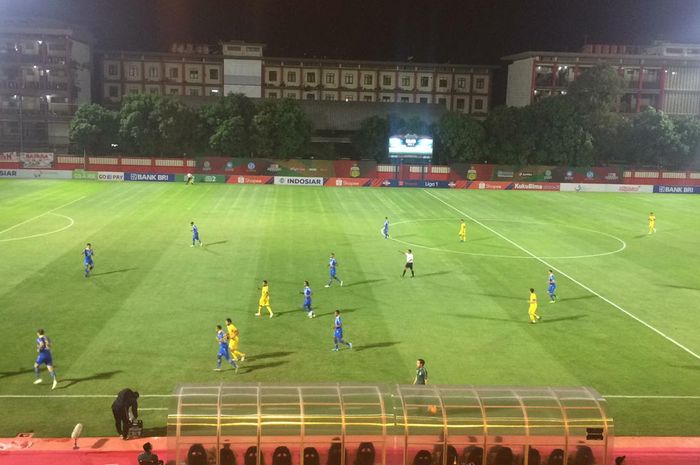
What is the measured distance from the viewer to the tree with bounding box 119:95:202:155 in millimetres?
85250

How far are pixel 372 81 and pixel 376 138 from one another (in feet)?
112

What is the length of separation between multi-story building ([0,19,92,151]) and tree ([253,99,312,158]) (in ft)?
113

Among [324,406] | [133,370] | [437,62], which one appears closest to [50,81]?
[437,62]

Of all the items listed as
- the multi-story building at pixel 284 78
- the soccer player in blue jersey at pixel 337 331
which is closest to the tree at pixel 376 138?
the multi-story building at pixel 284 78

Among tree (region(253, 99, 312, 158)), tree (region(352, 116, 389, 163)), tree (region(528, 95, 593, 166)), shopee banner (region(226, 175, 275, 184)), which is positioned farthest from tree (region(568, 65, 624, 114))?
shopee banner (region(226, 175, 275, 184))

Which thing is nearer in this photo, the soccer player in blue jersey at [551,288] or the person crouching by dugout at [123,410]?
the person crouching by dugout at [123,410]

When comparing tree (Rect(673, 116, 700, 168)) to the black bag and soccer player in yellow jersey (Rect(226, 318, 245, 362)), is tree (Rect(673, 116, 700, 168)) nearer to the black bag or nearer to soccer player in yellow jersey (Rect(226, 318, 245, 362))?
soccer player in yellow jersey (Rect(226, 318, 245, 362))

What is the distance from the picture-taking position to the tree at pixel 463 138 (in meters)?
87.4

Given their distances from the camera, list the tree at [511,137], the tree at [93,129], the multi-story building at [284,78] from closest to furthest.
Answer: the tree at [93,129], the tree at [511,137], the multi-story building at [284,78]

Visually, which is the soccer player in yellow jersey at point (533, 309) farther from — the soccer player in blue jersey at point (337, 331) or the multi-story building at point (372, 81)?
the multi-story building at point (372, 81)

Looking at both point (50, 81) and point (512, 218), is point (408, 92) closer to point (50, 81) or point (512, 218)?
point (50, 81)

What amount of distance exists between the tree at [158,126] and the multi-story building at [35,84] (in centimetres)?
1899

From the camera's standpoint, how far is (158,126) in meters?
85.4

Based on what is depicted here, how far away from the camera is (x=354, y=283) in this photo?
106 ft
